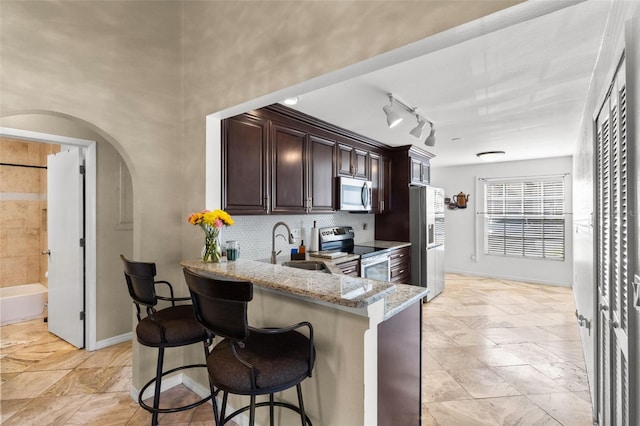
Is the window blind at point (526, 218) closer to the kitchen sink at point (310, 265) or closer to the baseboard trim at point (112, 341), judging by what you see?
the kitchen sink at point (310, 265)

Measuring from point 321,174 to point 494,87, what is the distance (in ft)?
5.96

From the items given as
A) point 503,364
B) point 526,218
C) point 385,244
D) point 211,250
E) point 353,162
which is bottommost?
point 503,364

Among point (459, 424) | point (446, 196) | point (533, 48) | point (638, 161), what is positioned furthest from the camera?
point (446, 196)

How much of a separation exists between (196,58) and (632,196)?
2622 mm

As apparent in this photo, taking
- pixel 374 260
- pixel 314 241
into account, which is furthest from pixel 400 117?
pixel 374 260

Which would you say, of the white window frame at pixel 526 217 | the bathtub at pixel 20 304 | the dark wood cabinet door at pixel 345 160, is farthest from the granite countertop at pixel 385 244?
the bathtub at pixel 20 304

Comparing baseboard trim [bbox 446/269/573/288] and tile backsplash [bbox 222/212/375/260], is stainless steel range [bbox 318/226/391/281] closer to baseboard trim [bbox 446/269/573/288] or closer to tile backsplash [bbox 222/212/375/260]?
tile backsplash [bbox 222/212/375/260]

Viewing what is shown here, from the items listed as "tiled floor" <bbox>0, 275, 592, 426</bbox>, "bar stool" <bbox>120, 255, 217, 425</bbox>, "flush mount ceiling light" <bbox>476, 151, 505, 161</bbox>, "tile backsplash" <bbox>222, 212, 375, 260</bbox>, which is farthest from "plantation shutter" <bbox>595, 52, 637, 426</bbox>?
"flush mount ceiling light" <bbox>476, 151, 505, 161</bbox>

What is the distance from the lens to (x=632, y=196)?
43.3 inches

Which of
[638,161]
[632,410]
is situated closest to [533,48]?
[638,161]

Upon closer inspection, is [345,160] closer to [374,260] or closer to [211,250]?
[374,260]

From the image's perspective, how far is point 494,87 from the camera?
8.32 feet

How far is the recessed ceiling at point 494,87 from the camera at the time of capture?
5.94 ft

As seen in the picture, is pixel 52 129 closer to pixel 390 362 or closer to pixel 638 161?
pixel 390 362
